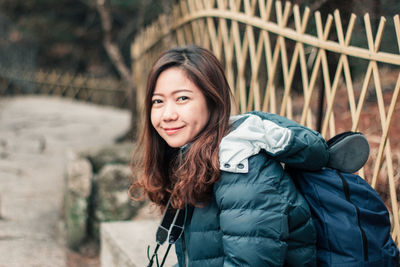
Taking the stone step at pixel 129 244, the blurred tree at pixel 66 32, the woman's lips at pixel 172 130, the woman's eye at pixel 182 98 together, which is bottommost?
the stone step at pixel 129 244

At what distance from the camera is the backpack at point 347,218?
133 cm

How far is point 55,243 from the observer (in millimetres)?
3773

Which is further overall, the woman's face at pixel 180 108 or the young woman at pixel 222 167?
the woman's face at pixel 180 108

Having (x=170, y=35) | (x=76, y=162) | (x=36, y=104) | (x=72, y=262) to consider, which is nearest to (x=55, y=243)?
(x=72, y=262)

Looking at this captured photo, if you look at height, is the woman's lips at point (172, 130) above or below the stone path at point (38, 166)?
above

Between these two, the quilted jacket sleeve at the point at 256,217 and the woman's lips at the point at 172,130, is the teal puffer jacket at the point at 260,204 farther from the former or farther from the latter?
the woman's lips at the point at 172,130

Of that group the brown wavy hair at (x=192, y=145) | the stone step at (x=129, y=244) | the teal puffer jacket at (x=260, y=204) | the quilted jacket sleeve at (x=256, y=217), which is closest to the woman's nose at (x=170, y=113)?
the brown wavy hair at (x=192, y=145)

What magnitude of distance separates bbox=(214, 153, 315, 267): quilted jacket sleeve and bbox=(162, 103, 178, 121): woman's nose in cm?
32

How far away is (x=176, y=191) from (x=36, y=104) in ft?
26.2

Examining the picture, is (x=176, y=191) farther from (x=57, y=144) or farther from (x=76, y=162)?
(x=57, y=144)

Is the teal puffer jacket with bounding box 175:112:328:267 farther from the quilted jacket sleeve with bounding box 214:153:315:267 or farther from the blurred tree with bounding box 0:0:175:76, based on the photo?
the blurred tree with bounding box 0:0:175:76

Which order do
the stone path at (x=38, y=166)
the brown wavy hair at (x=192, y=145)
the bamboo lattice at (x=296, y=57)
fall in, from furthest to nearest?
the stone path at (x=38, y=166), the bamboo lattice at (x=296, y=57), the brown wavy hair at (x=192, y=145)

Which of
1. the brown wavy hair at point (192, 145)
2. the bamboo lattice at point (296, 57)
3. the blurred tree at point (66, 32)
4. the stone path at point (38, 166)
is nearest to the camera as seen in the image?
the brown wavy hair at point (192, 145)

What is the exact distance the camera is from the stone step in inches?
92.6
